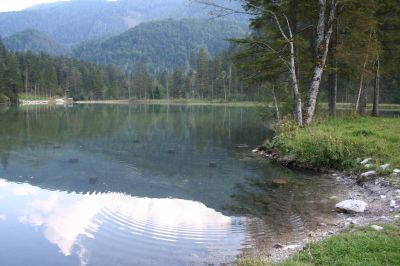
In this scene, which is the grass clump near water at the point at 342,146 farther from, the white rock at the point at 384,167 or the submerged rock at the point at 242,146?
the submerged rock at the point at 242,146

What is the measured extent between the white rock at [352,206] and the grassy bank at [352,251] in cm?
282

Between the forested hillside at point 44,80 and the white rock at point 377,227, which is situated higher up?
the forested hillside at point 44,80

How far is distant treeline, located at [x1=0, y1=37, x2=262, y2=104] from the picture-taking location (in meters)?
134

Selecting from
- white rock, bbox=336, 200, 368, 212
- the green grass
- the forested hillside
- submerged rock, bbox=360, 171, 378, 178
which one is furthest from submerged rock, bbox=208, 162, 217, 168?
the green grass

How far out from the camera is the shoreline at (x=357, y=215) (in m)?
8.72

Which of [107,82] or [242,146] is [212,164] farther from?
[107,82]

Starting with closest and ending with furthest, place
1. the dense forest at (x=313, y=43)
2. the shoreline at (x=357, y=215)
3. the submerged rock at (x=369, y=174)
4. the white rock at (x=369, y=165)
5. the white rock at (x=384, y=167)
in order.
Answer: the shoreline at (x=357, y=215) → the white rock at (x=384, y=167) → the submerged rock at (x=369, y=174) → the white rock at (x=369, y=165) → the dense forest at (x=313, y=43)

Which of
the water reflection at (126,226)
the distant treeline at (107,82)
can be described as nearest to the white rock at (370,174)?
the water reflection at (126,226)

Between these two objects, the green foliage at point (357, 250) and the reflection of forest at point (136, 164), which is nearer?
the green foliage at point (357, 250)

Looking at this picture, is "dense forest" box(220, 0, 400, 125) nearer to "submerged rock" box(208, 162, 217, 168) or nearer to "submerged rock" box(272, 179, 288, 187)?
"submerged rock" box(208, 162, 217, 168)

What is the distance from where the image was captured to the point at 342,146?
57.9 ft

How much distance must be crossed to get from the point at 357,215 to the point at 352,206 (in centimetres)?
51

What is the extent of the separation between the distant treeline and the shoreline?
4298 inches

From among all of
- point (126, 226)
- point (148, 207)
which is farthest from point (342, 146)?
point (126, 226)
